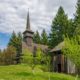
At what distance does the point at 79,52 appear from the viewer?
98.6 feet

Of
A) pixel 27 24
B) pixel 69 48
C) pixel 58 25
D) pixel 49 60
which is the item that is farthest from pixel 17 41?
pixel 69 48

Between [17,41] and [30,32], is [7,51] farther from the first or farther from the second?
[17,41]

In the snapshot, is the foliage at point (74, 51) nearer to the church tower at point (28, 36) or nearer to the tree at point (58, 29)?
the tree at point (58, 29)

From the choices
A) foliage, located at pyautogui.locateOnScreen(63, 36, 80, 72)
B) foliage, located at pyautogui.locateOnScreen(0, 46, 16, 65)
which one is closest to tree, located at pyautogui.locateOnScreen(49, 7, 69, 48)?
foliage, located at pyautogui.locateOnScreen(0, 46, 16, 65)

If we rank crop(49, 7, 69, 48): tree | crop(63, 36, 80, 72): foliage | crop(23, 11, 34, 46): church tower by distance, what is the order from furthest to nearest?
crop(23, 11, 34, 46): church tower
crop(49, 7, 69, 48): tree
crop(63, 36, 80, 72): foliage

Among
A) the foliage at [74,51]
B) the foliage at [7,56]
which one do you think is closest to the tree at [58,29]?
the foliage at [7,56]

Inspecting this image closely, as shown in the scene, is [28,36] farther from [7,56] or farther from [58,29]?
[58,29]

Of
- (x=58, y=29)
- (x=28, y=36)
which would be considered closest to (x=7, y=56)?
(x=28, y=36)

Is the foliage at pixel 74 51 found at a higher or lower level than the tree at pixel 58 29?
lower

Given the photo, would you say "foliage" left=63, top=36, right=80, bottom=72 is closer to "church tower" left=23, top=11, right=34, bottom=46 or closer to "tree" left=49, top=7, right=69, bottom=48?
"tree" left=49, top=7, right=69, bottom=48

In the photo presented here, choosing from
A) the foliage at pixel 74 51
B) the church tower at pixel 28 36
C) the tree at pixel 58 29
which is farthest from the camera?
the church tower at pixel 28 36

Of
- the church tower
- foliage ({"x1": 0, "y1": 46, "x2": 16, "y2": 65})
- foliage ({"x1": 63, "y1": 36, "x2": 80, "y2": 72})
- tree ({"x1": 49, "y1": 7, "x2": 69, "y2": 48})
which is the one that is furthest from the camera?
the church tower

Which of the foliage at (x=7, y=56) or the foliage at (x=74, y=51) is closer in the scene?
the foliage at (x=74, y=51)

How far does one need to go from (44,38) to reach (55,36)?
86.0 feet
